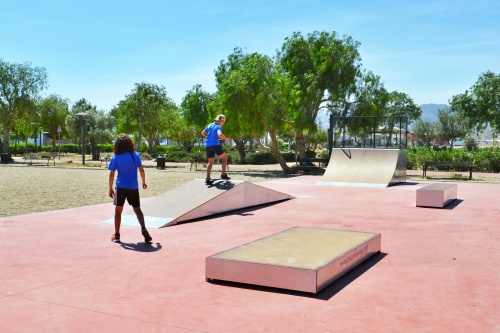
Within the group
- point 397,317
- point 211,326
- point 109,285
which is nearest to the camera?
point 211,326

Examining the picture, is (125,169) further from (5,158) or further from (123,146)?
(5,158)

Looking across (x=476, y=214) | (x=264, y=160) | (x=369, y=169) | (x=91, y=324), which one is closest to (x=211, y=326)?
(x=91, y=324)

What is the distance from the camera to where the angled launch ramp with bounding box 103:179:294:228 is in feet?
33.4

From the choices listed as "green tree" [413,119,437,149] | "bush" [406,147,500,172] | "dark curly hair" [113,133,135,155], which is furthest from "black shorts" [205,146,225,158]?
"green tree" [413,119,437,149]

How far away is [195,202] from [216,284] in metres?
5.26

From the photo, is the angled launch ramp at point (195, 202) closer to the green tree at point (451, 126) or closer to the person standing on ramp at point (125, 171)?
the person standing on ramp at point (125, 171)

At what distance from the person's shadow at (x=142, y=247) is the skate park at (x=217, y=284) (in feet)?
0.05

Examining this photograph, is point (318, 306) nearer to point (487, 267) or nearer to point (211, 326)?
point (211, 326)

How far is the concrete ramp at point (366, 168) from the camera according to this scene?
19562 mm

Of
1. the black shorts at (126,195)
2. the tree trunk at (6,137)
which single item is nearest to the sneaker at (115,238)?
the black shorts at (126,195)

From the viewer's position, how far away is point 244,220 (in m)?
10.6

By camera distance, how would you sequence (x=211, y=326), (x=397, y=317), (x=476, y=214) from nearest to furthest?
1. (x=211, y=326)
2. (x=397, y=317)
3. (x=476, y=214)

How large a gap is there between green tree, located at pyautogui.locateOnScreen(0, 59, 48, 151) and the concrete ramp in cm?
2990

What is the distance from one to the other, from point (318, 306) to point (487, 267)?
117 inches
